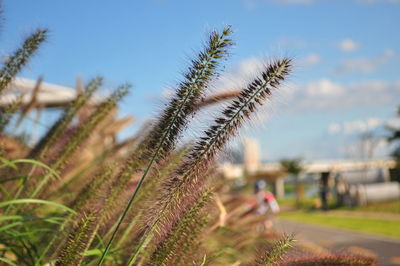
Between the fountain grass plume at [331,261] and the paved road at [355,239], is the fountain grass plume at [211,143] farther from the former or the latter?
the paved road at [355,239]

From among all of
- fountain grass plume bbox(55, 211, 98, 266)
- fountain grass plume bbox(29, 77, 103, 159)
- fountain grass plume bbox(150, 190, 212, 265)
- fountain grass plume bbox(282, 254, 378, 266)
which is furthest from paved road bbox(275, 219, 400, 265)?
fountain grass plume bbox(55, 211, 98, 266)

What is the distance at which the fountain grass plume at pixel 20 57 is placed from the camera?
4.54 ft

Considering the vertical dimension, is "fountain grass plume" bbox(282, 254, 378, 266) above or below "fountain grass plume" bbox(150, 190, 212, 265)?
below

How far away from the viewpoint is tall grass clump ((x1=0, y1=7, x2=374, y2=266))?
101 centimetres

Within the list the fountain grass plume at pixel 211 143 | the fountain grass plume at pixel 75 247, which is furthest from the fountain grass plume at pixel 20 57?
the fountain grass plume at pixel 211 143

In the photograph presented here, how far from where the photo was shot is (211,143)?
0.99 metres

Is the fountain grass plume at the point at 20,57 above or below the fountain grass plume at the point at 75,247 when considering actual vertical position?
above

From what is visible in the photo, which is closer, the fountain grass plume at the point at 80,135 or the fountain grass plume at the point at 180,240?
the fountain grass plume at the point at 180,240

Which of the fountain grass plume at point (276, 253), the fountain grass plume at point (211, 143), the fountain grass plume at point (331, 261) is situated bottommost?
the fountain grass plume at point (331, 261)

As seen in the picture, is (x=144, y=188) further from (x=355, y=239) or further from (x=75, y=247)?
(x=355, y=239)

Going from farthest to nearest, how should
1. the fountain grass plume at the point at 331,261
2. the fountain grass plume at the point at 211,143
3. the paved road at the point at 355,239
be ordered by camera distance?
the paved road at the point at 355,239
the fountain grass plume at the point at 331,261
the fountain grass plume at the point at 211,143

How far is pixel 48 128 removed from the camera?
184 cm

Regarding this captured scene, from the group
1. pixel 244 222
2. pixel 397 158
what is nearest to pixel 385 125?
pixel 397 158

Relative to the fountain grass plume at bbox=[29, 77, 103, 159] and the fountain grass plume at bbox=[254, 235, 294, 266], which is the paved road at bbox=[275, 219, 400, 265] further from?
the fountain grass plume at bbox=[254, 235, 294, 266]
